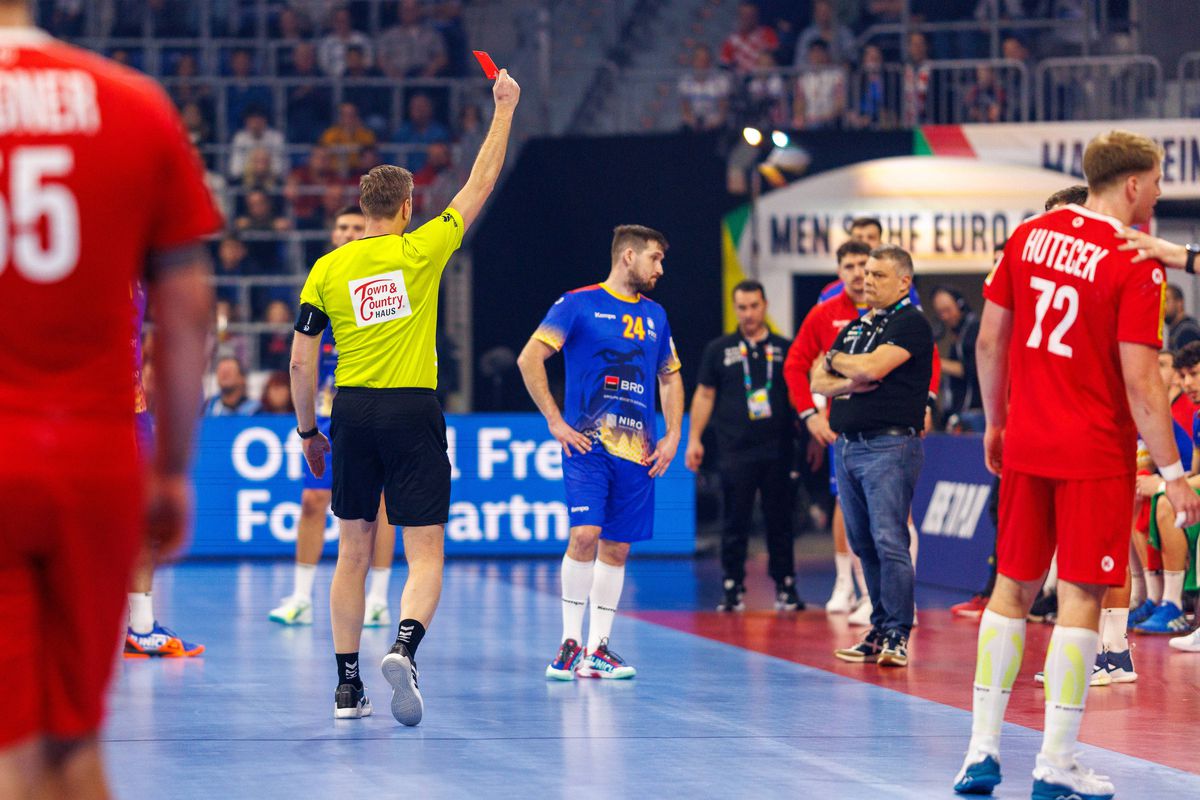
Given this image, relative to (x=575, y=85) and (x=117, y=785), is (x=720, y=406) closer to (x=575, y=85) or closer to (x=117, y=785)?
(x=117, y=785)

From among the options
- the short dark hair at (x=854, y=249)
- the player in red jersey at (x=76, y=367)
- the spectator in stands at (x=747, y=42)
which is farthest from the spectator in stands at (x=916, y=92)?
the player in red jersey at (x=76, y=367)

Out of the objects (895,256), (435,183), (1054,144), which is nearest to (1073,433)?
(895,256)

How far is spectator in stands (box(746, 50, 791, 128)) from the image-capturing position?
18.3 meters

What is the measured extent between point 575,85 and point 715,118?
2329 millimetres

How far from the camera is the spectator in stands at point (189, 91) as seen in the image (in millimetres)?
20484

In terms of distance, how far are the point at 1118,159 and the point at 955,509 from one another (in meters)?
7.33

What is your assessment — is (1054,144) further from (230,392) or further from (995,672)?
(995,672)

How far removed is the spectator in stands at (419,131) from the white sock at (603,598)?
1273cm

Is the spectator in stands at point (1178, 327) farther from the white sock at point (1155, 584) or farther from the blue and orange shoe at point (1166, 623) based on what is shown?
the blue and orange shoe at point (1166, 623)

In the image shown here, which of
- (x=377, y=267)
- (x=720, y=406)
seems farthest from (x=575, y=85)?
(x=377, y=267)

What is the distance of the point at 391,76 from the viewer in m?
21.6

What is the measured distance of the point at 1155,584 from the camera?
10.4 m

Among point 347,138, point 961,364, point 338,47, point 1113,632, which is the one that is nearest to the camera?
point 1113,632

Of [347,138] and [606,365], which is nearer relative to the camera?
[606,365]
